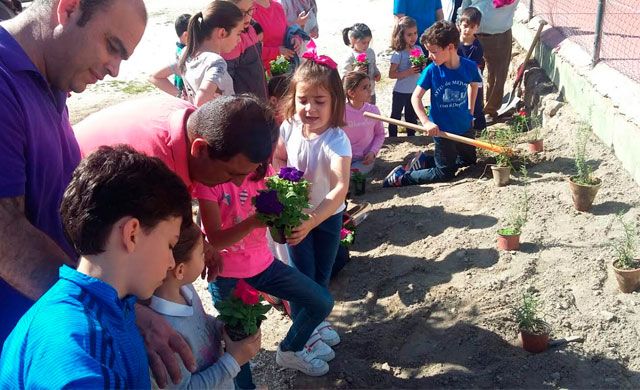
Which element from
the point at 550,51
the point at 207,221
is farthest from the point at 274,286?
the point at 550,51

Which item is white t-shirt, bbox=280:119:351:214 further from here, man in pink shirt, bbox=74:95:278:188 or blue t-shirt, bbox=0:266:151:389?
blue t-shirt, bbox=0:266:151:389

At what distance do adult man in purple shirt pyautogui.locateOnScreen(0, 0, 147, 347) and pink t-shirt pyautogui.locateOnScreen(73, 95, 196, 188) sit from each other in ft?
0.88

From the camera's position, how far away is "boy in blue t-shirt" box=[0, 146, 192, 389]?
58.4 inches

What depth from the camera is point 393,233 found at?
5414 mm

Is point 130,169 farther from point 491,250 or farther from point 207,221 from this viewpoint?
point 491,250

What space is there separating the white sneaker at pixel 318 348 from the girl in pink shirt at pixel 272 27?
3.56m

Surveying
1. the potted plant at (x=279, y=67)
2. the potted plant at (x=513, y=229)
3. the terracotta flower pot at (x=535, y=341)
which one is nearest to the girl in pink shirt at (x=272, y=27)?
the potted plant at (x=279, y=67)

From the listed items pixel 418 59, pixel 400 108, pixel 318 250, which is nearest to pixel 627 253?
pixel 318 250

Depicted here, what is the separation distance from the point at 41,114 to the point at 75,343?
2.74 ft

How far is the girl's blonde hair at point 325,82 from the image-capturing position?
3785 millimetres

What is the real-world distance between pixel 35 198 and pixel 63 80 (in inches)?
15.5

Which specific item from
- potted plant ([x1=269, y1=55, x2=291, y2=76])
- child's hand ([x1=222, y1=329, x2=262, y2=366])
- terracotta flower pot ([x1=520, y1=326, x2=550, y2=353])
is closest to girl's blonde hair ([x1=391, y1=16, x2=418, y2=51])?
potted plant ([x1=269, y1=55, x2=291, y2=76])

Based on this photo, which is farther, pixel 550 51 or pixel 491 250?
pixel 550 51

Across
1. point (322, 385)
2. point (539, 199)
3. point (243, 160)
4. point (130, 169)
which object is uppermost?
point (130, 169)
